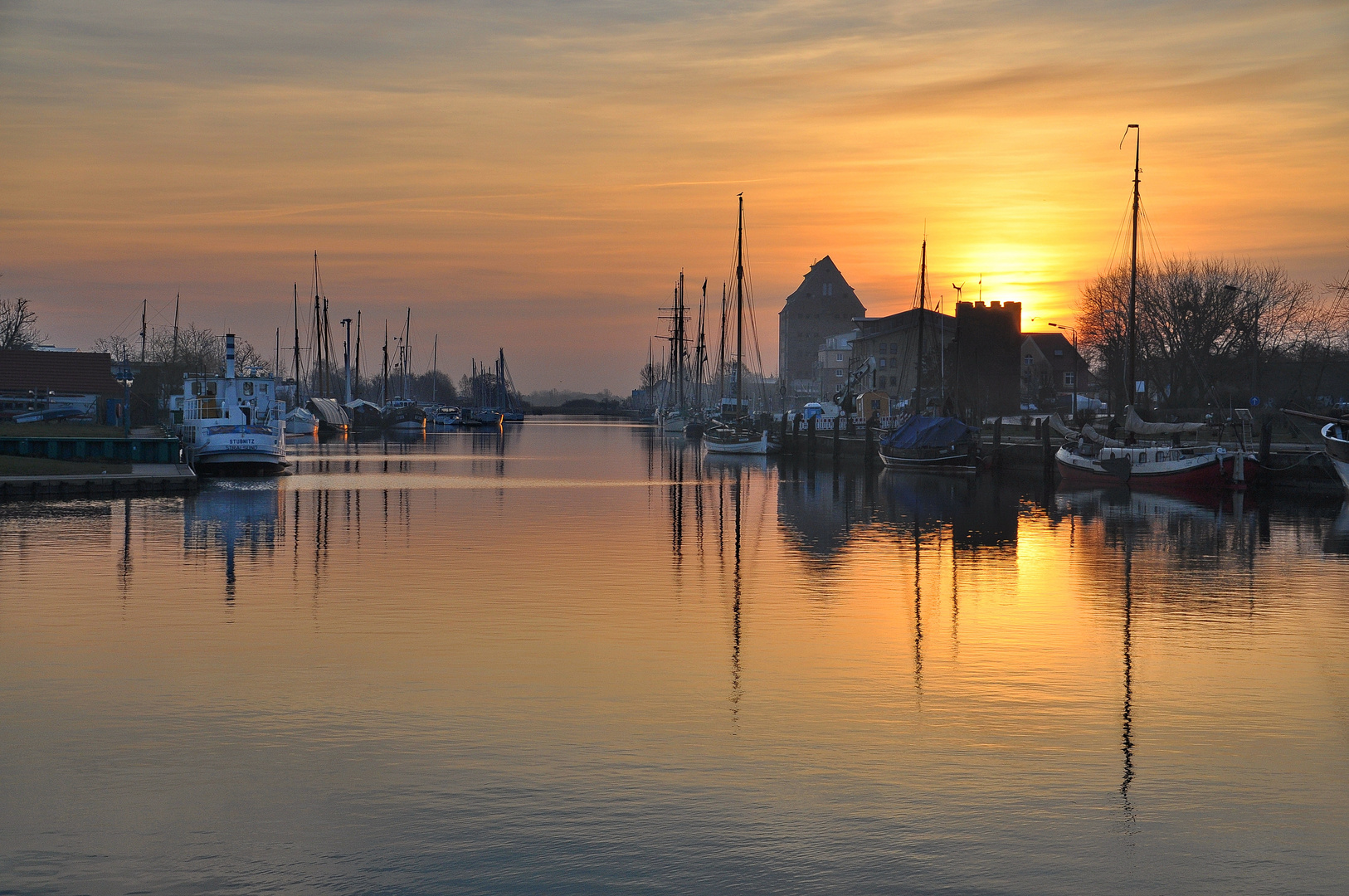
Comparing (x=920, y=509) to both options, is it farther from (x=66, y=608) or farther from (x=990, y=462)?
(x=66, y=608)

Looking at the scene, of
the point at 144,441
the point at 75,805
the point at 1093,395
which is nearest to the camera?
the point at 75,805

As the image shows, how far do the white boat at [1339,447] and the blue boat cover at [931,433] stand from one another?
871 inches

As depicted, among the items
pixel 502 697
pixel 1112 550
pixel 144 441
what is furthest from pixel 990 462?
pixel 502 697

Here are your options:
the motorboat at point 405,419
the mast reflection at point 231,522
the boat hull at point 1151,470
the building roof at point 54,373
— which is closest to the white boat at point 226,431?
the mast reflection at point 231,522

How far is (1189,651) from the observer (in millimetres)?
18984

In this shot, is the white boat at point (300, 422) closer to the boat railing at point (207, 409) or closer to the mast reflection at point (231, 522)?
the boat railing at point (207, 409)

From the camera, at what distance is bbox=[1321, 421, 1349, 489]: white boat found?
47.0 m

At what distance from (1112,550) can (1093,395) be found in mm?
109633

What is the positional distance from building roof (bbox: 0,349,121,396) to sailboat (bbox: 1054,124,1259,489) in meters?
69.5

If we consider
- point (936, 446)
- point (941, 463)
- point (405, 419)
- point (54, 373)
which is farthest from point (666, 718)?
point (405, 419)

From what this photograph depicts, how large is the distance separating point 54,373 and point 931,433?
6512cm

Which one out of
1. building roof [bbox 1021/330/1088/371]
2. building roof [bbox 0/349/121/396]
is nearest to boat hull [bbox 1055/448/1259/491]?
building roof [bbox 0/349/121/396]

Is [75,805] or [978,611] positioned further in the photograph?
[978,611]

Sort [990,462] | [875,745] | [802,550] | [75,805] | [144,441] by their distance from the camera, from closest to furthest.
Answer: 1. [75,805]
2. [875,745]
3. [802,550]
4. [144,441]
5. [990,462]
